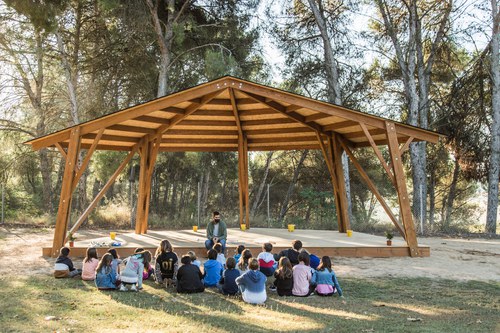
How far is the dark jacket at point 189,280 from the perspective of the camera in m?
7.57

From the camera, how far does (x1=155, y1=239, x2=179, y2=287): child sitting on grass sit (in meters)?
8.04

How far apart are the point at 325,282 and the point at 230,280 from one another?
1393 mm

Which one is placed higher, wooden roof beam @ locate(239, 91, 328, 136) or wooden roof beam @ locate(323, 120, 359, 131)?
wooden roof beam @ locate(239, 91, 328, 136)

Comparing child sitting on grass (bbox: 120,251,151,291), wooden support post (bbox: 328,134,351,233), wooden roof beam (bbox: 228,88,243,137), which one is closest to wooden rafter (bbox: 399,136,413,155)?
wooden support post (bbox: 328,134,351,233)

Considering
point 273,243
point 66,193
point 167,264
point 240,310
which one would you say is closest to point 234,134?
point 273,243

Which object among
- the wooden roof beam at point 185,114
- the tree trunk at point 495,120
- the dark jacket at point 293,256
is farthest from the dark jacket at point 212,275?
the tree trunk at point 495,120

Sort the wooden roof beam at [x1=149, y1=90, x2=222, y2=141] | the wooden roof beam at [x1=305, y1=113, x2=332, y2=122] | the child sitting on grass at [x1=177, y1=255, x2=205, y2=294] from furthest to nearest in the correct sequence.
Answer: the wooden roof beam at [x1=305, y1=113, x2=332, y2=122] < the wooden roof beam at [x1=149, y1=90, x2=222, y2=141] < the child sitting on grass at [x1=177, y1=255, x2=205, y2=294]

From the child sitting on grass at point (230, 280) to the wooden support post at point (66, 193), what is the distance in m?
4.84

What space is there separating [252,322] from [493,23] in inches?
731

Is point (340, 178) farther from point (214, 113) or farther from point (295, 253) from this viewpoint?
point (295, 253)

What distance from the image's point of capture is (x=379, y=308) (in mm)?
6688

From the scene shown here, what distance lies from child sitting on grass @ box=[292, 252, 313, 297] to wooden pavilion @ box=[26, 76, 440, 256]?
4395mm

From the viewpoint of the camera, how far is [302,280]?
7480 millimetres

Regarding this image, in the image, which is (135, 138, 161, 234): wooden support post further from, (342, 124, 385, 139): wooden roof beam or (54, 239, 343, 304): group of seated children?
(54, 239, 343, 304): group of seated children
